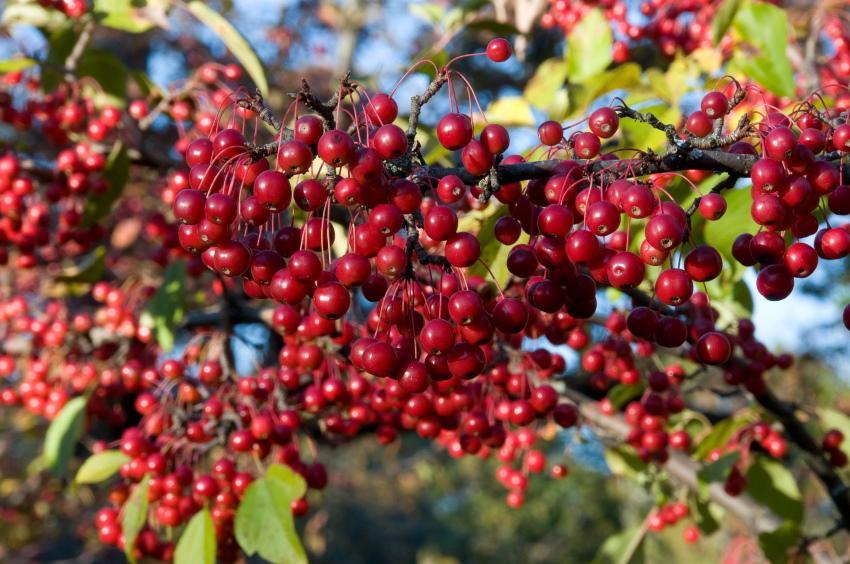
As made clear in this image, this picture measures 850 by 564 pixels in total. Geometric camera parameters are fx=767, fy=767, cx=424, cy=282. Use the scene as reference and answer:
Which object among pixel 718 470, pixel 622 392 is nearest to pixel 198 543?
pixel 622 392

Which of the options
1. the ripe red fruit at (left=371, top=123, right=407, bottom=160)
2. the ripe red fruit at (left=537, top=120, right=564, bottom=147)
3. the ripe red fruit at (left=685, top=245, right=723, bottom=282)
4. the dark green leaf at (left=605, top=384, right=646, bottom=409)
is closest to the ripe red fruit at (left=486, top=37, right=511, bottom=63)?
the ripe red fruit at (left=537, top=120, right=564, bottom=147)

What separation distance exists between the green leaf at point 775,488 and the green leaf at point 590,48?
1633mm

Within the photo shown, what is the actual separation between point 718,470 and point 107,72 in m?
2.79

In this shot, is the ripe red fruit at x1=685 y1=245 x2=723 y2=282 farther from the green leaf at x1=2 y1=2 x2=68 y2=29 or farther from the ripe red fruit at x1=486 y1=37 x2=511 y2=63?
the green leaf at x1=2 y1=2 x2=68 y2=29

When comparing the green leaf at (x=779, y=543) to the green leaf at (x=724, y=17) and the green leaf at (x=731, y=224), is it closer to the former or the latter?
the green leaf at (x=731, y=224)

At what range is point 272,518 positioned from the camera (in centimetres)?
200

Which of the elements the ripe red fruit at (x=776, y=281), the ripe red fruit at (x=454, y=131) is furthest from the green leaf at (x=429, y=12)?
the ripe red fruit at (x=776, y=281)

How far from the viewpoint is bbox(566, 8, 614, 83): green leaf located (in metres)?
2.88

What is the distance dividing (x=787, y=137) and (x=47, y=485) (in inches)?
247

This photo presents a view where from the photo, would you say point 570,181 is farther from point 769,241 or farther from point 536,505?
point 536,505

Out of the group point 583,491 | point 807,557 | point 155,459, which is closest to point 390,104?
point 155,459

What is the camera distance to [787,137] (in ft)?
3.92

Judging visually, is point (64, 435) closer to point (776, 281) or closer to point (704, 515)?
point (704, 515)

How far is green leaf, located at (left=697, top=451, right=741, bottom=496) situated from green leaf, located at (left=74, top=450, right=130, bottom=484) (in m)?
1.88
